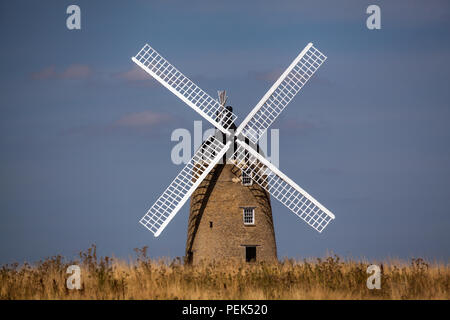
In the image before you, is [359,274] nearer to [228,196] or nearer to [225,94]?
[228,196]

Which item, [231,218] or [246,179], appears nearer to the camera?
[231,218]

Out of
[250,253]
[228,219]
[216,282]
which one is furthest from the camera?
[250,253]

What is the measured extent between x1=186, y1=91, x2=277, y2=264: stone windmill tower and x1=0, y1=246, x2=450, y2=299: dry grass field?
3.92 meters

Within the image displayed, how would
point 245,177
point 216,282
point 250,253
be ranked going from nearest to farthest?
point 216,282, point 245,177, point 250,253

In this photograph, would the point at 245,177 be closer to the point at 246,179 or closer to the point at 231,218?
the point at 246,179

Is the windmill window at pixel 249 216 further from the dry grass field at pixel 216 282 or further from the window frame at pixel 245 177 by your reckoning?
the dry grass field at pixel 216 282

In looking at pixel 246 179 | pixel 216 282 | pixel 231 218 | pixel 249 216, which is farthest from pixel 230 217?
pixel 216 282

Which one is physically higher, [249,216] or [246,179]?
[246,179]

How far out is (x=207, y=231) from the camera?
24094 millimetres

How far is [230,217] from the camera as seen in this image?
24.0 m

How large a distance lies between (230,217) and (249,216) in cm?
72

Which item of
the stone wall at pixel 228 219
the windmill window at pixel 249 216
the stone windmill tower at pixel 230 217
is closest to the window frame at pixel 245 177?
the stone windmill tower at pixel 230 217
